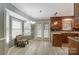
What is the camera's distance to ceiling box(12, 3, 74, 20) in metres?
2.40

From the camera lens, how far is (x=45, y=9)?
2.46m

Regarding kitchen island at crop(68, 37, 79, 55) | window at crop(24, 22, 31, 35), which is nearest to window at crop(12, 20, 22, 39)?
window at crop(24, 22, 31, 35)

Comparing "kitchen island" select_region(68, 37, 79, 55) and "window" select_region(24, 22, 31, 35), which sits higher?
"window" select_region(24, 22, 31, 35)

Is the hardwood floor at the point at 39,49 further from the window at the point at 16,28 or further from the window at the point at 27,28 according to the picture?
the window at the point at 16,28

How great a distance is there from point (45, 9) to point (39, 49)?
2.78 feet

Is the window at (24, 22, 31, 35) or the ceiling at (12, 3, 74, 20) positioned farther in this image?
the window at (24, 22, 31, 35)

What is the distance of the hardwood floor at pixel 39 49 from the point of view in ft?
7.97

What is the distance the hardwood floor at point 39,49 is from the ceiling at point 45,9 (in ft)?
1.80

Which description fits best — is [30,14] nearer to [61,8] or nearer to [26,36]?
[26,36]

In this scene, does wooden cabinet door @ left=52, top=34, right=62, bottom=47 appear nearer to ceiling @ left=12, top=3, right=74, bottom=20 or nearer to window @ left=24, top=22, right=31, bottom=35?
ceiling @ left=12, top=3, right=74, bottom=20

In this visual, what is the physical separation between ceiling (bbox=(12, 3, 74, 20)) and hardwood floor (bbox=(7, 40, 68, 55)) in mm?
550

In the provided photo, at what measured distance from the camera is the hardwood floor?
2.43 m

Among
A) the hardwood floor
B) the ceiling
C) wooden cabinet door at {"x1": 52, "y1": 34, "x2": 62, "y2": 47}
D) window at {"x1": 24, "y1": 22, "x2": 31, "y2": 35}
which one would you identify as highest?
the ceiling
